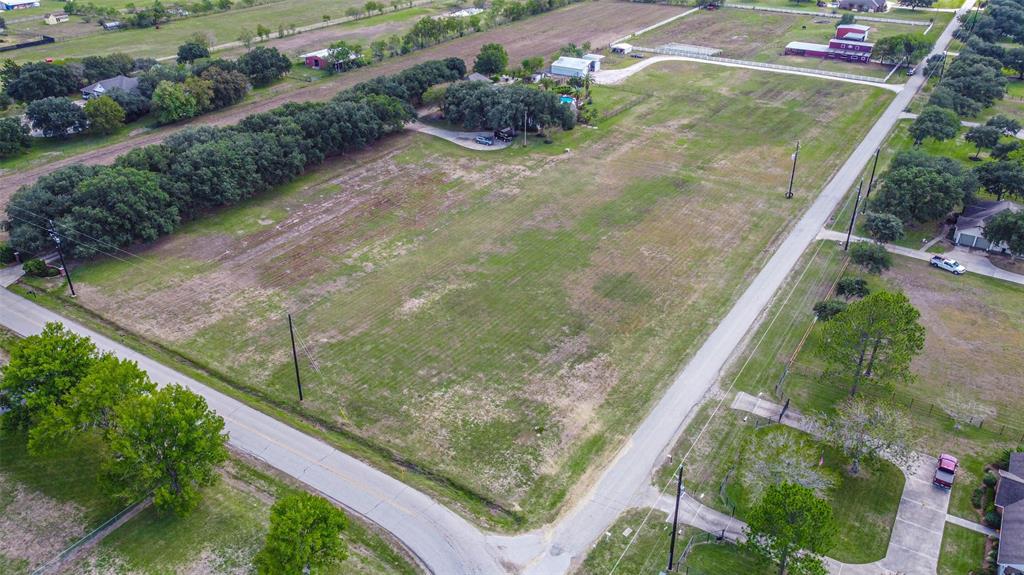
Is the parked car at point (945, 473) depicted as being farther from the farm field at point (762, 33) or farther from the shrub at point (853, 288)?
the farm field at point (762, 33)

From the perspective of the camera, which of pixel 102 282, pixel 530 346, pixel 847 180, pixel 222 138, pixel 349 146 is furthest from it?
pixel 349 146

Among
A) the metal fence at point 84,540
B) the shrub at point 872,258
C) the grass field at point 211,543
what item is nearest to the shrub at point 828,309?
the shrub at point 872,258

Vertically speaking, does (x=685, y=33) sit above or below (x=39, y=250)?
above

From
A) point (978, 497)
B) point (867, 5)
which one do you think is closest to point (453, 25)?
point (867, 5)

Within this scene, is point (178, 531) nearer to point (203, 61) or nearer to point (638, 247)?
point (638, 247)

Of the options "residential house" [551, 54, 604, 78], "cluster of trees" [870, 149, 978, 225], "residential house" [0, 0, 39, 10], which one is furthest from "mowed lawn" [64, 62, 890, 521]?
"residential house" [0, 0, 39, 10]

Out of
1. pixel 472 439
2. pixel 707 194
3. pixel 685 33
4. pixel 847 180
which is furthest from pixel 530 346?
pixel 685 33

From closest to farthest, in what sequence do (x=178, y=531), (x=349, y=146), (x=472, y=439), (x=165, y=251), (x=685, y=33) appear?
(x=178, y=531) < (x=472, y=439) < (x=165, y=251) < (x=349, y=146) < (x=685, y=33)

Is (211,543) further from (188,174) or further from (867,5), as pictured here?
(867,5)
